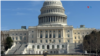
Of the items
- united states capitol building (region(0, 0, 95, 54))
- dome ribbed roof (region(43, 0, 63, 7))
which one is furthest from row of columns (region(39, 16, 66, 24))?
dome ribbed roof (region(43, 0, 63, 7))

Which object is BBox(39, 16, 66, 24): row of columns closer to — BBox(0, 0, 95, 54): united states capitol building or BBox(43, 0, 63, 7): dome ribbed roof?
BBox(0, 0, 95, 54): united states capitol building

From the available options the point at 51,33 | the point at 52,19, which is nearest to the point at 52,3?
the point at 52,19

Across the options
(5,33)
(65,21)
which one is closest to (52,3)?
(65,21)

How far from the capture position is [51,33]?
12250cm

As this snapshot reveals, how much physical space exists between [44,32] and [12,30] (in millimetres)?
24838

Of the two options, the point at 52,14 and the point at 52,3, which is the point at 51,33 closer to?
the point at 52,14

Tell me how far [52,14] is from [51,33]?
17.0 metres

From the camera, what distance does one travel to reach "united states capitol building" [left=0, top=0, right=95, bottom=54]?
105188 mm

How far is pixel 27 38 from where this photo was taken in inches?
5202

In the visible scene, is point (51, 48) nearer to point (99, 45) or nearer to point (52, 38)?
point (52, 38)

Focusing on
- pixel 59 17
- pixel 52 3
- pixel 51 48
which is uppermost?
pixel 52 3

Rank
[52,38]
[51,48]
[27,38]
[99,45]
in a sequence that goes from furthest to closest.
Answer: [27,38] < [52,38] < [51,48] < [99,45]

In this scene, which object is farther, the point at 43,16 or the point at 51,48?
the point at 43,16

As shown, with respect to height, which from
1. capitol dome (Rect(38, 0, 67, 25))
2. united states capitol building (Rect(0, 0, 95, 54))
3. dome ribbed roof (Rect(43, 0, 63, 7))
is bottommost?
united states capitol building (Rect(0, 0, 95, 54))
